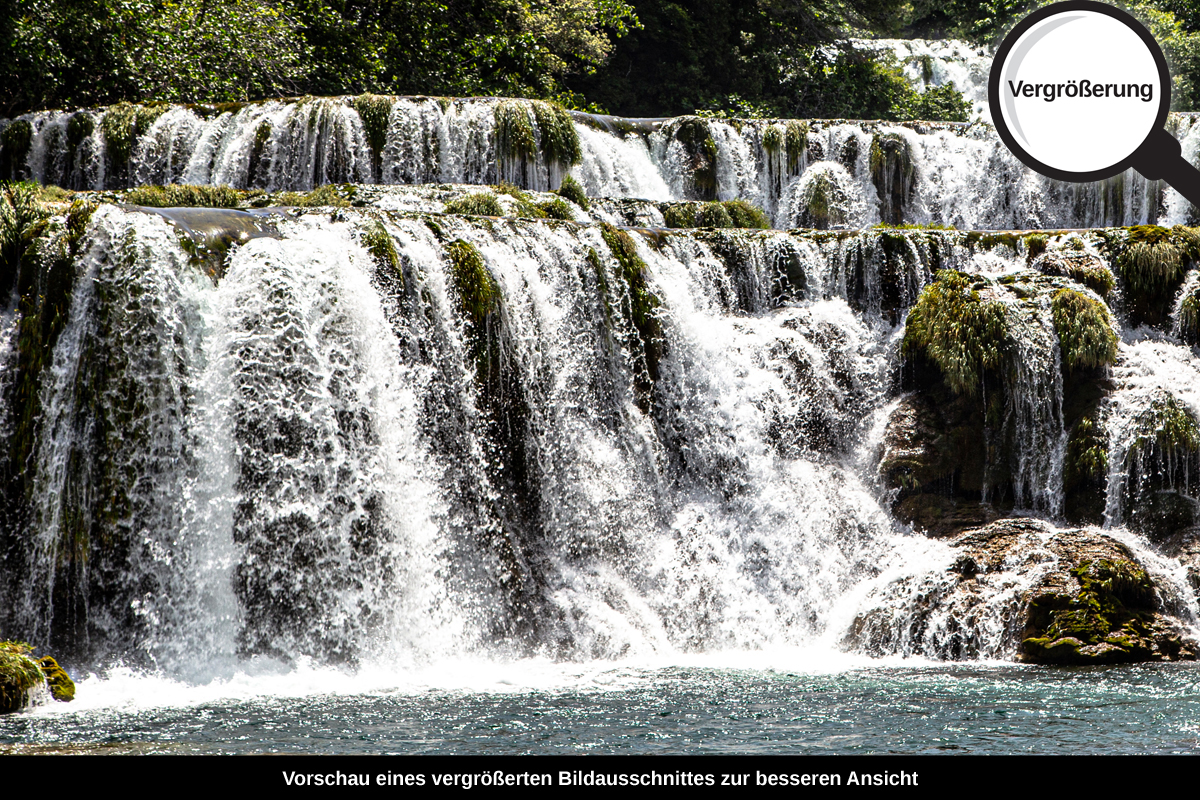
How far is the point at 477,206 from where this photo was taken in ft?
49.0

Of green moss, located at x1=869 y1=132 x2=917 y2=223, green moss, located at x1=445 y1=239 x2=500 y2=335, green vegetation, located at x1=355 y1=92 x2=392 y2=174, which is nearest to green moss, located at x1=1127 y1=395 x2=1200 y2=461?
green moss, located at x1=445 y1=239 x2=500 y2=335

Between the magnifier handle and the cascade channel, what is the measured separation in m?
9.03

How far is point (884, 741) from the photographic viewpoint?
281 inches

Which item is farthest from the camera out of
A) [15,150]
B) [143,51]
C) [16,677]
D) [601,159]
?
[143,51]

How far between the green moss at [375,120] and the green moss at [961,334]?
30.9 feet

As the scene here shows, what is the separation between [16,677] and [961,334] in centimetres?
1017

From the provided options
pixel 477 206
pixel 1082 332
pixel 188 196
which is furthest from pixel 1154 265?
pixel 188 196

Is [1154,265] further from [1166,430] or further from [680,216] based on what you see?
[680,216]

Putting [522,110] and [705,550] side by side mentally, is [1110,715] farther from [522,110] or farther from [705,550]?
[522,110]

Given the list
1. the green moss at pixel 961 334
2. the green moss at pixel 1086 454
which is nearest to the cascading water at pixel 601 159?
the green moss at pixel 961 334

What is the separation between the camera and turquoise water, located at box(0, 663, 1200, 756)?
7.10 meters

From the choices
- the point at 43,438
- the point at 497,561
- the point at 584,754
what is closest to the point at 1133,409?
the point at 497,561

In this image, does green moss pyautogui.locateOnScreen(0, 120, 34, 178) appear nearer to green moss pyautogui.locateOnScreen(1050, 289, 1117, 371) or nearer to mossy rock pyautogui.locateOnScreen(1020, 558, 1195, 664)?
green moss pyautogui.locateOnScreen(1050, 289, 1117, 371)
